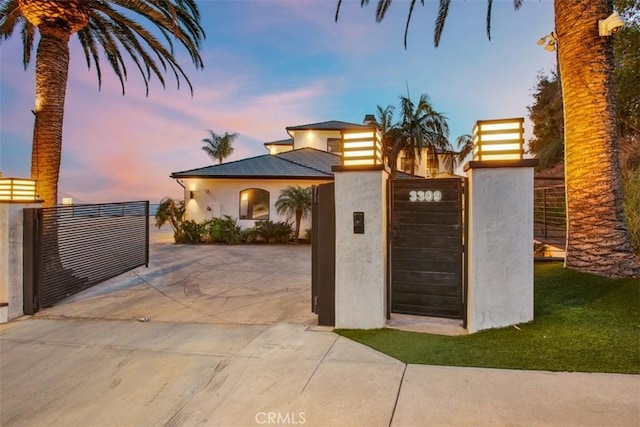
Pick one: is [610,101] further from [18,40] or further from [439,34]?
[18,40]

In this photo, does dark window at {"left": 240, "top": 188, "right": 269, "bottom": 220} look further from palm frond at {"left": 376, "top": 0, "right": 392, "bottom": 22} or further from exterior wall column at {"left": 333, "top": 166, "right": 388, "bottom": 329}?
exterior wall column at {"left": 333, "top": 166, "right": 388, "bottom": 329}

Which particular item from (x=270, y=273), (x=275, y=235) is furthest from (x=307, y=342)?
(x=275, y=235)

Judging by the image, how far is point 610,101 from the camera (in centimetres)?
473

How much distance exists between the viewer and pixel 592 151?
185 inches

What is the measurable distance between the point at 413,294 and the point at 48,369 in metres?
4.22

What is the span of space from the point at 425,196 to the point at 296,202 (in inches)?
356

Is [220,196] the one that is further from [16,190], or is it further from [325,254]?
[325,254]

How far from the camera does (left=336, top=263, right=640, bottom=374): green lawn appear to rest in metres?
2.91

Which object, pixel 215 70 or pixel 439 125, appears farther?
pixel 439 125

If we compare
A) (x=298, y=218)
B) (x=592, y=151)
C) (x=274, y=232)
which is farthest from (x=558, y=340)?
(x=274, y=232)

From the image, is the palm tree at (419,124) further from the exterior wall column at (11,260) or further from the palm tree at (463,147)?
the exterior wall column at (11,260)

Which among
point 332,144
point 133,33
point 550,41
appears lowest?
point 550,41

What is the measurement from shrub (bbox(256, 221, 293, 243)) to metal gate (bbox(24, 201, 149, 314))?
523 cm

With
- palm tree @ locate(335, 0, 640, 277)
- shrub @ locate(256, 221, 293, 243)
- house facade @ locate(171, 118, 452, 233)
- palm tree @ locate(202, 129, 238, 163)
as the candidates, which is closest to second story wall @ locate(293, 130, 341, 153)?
house facade @ locate(171, 118, 452, 233)
